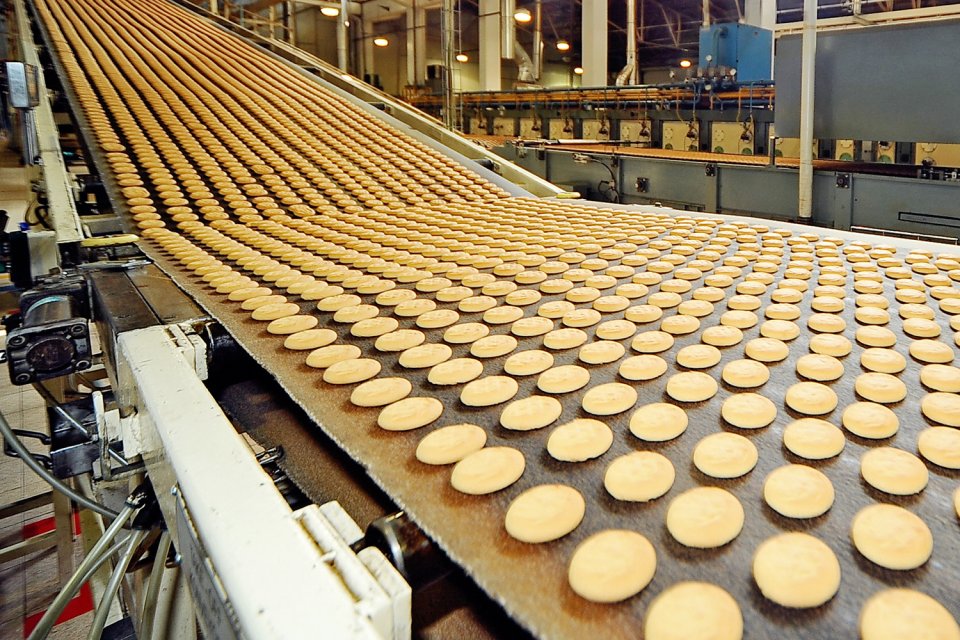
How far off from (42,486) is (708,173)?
4489mm

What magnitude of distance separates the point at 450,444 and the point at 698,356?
507mm

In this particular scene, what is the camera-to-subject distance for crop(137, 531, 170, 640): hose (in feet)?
3.44

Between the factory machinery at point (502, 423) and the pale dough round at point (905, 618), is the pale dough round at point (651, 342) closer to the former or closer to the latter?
the factory machinery at point (502, 423)

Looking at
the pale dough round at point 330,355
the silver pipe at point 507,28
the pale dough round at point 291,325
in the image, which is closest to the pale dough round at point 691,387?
the pale dough round at point 330,355

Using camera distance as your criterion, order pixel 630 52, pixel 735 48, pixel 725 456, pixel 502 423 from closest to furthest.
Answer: pixel 725 456
pixel 502 423
pixel 735 48
pixel 630 52

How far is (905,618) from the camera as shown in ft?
1.74

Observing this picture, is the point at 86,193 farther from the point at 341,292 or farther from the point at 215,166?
the point at 341,292

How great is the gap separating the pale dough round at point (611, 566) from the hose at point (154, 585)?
74 cm

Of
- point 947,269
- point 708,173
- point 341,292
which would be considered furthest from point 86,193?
point 708,173

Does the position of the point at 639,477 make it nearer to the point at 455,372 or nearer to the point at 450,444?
the point at 450,444

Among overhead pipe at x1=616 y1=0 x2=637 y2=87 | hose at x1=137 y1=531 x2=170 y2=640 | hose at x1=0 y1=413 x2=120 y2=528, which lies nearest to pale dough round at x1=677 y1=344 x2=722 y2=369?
hose at x1=137 y1=531 x2=170 y2=640

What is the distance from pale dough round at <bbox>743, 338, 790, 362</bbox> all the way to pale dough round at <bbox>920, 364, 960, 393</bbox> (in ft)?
0.67

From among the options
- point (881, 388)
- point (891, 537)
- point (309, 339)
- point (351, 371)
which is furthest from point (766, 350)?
→ point (309, 339)

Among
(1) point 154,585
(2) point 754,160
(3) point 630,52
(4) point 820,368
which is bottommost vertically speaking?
(1) point 154,585
